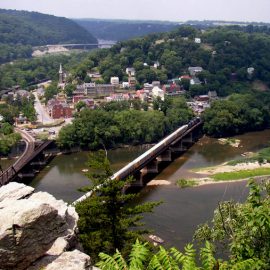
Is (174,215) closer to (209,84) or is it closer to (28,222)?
(28,222)

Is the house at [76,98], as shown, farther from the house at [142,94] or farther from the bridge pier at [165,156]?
the bridge pier at [165,156]

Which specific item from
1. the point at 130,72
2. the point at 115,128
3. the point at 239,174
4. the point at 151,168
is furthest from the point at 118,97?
the point at 239,174

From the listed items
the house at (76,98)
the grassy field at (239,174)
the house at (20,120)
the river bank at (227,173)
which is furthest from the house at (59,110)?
the grassy field at (239,174)

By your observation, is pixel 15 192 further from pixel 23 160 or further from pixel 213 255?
pixel 23 160

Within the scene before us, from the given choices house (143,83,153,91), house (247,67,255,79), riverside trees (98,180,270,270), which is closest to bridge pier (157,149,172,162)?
house (143,83,153,91)

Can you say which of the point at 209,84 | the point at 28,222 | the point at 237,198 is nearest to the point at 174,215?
the point at 237,198

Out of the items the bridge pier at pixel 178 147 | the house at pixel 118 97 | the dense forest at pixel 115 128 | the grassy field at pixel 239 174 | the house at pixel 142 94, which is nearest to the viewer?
the grassy field at pixel 239 174
